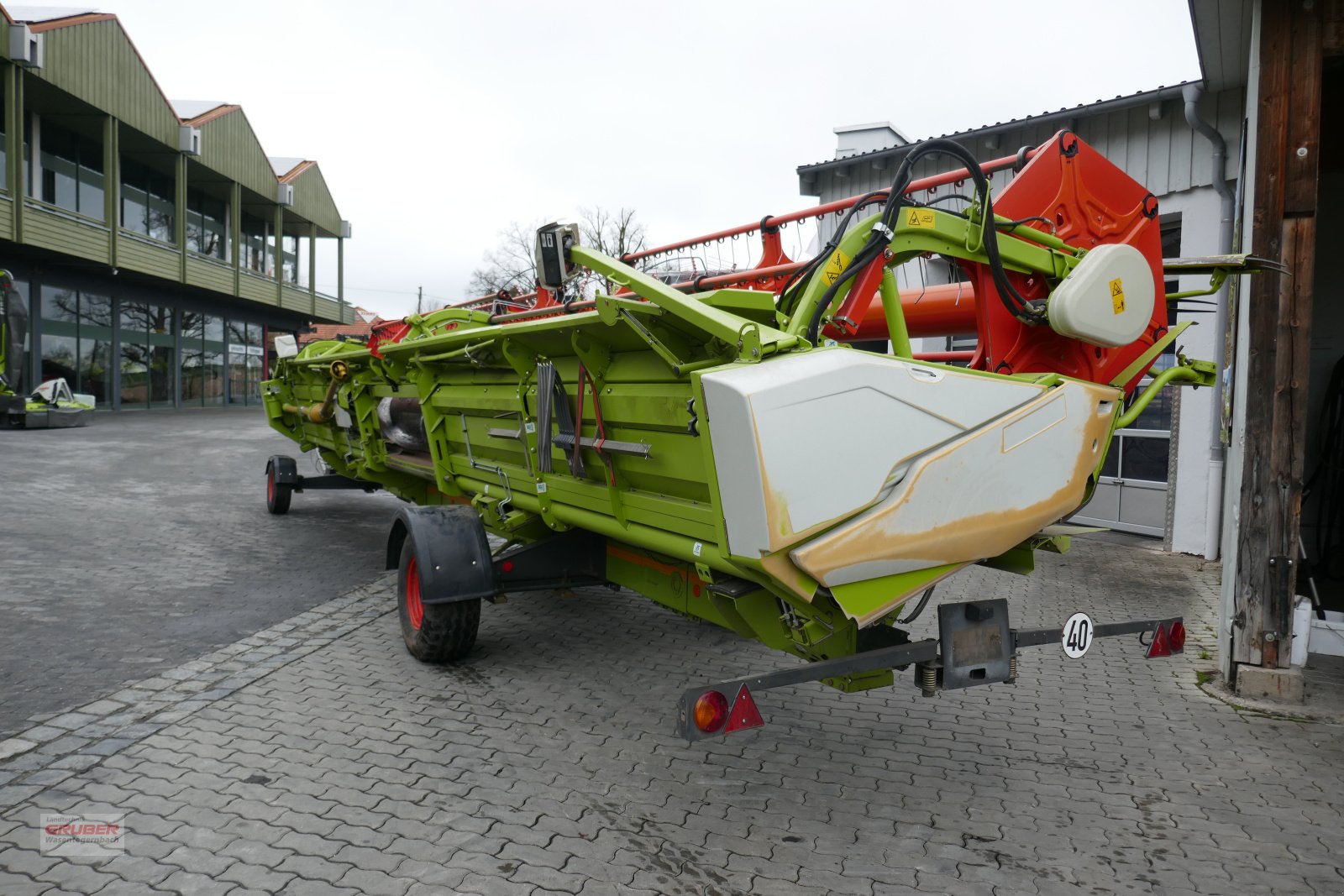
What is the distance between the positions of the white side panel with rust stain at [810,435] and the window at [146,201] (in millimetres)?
27805

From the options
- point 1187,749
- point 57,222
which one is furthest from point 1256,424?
point 57,222

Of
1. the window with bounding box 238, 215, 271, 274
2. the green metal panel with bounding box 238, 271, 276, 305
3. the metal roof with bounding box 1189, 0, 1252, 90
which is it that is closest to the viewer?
the metal roof with bounding box 1189, 0, 1252, 90

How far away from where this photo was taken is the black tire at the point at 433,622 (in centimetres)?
493

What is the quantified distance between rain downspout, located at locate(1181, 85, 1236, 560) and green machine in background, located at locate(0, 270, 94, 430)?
2053 cm

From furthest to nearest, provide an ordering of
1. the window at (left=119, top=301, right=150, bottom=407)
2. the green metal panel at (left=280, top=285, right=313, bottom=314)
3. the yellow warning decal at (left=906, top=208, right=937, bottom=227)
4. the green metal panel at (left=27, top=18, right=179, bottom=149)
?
the green metal panel at (left=280, top=285, right=313, bottom=314)
the window at (left=119, top=301, right=150, bottom=407)
the green metal panel at (left=27, top=18, right=179, bottom=149)
the yellow warning decal at (left=906, top=208, right=937, bottom=227)

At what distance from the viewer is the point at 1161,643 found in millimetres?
3576

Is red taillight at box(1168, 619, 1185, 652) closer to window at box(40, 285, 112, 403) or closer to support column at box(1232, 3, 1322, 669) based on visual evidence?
support column at box(1232, 3, 1322, 669)

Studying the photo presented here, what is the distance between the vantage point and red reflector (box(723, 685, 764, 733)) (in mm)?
2877

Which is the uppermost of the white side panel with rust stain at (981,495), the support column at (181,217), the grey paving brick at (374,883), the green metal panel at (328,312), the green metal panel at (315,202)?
the green metal panel at (315,202)

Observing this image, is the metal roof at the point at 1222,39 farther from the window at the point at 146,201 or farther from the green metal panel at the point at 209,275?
the green metal panel at the point at 209,275

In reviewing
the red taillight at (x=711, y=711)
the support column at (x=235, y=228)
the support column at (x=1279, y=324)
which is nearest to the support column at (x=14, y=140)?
the support column at (x=235, y=228)

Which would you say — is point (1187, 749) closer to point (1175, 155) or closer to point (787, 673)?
point (787, 673)

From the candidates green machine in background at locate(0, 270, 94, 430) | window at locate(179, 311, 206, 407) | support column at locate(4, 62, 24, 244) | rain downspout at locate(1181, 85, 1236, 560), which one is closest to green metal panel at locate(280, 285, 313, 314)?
window at locate(179, 311, 206, 407)

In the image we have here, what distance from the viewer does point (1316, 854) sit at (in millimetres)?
3199
